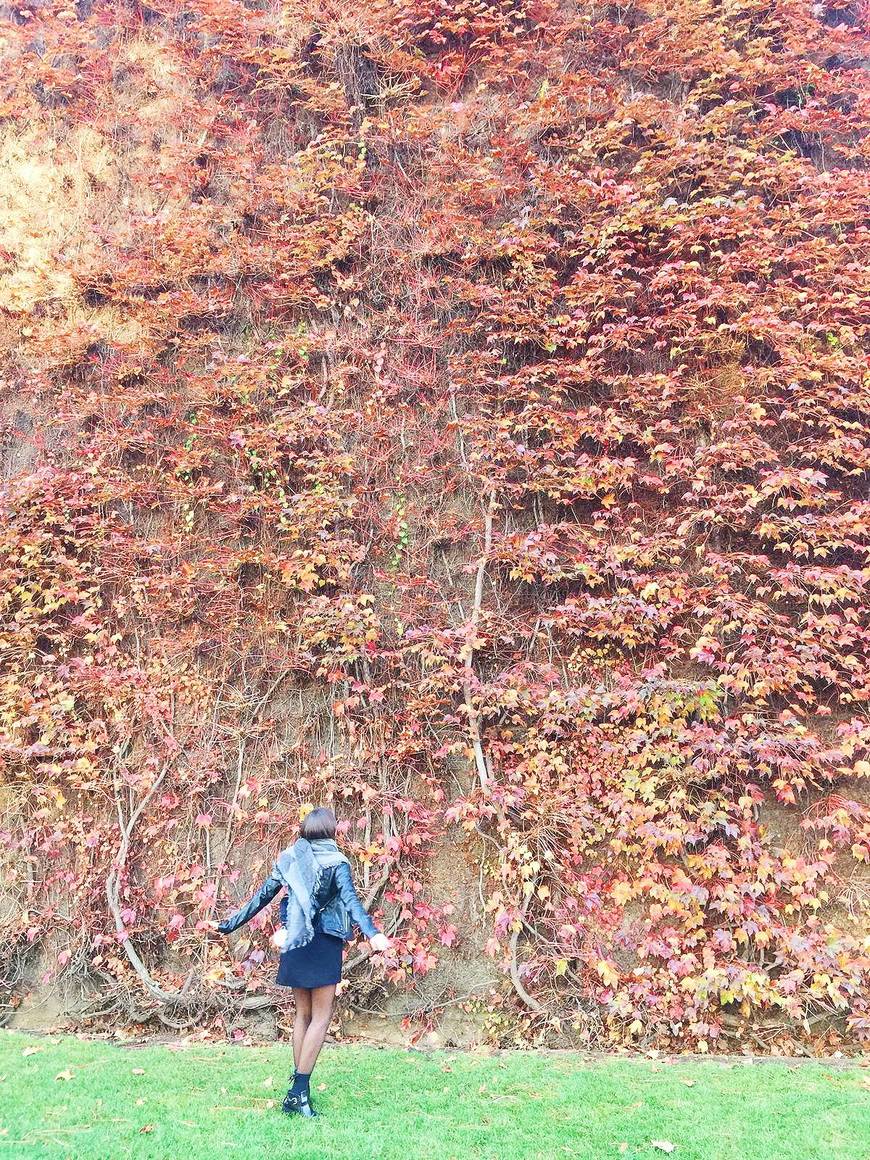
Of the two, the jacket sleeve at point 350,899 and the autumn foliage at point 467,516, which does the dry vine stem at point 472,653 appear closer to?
the autumn foliage at point 467,516

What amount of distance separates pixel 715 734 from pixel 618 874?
4.26 ft

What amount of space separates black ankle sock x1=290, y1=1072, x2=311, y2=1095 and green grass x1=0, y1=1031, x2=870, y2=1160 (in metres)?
0.15

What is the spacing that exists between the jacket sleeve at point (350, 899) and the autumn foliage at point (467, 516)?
1.95 m

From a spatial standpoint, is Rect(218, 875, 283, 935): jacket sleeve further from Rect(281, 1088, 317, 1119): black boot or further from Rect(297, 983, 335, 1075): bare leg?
Rect(281, 1088, 317, 1119): black boot

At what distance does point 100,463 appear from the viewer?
721 cm

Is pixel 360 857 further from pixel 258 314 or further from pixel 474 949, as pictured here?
pixel 258 314

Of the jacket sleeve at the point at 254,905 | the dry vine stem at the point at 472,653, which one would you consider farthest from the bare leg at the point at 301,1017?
the dry vine stem at the point at 472,653

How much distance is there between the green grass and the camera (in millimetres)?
3582

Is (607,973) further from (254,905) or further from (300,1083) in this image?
(254,905)

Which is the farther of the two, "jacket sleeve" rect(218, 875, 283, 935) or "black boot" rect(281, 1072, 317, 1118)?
"jacket sleeve" rect(218, 875, 283, 935)

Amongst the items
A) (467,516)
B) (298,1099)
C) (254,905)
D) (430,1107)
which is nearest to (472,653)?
(467,516)

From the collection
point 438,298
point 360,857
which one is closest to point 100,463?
point 438,298

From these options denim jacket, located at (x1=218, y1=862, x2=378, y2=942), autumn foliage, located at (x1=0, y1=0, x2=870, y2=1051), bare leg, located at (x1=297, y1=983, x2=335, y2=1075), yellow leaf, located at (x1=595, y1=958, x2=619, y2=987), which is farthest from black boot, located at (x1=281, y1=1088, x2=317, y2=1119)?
yellow leaf, located at (x1=595, y1=958, x2=619, y2=987)

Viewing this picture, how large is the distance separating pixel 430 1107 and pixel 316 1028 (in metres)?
0.83
